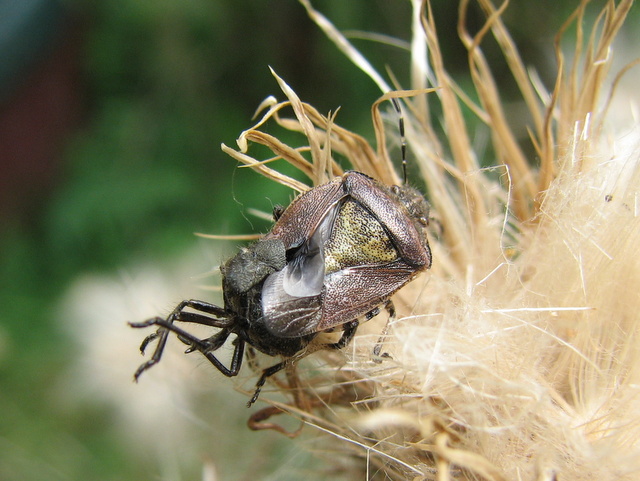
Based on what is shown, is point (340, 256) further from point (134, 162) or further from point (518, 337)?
point (134, 162)

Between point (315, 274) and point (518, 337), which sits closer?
point (518, 337)

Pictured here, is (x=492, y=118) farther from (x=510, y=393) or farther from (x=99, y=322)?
(x=99, y=322)

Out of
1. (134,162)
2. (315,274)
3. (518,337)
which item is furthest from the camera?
(134,162)

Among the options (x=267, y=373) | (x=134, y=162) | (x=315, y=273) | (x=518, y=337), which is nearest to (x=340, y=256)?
(x=315, y=273)

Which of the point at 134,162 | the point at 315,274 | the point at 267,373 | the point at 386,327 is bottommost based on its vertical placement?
the point at 134,162

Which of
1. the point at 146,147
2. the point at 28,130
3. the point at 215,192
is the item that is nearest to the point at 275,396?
the point at 215,192

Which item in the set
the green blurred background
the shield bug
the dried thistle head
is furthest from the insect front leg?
the green blurred background

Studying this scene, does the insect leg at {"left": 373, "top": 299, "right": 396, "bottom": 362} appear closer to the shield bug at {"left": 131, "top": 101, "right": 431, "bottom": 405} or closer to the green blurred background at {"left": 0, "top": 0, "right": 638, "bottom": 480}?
the shield bug at {"left": 131, "top": 101, "right": 431, "bottom": 405}
